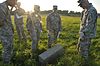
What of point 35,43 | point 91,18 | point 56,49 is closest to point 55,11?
point 35,43

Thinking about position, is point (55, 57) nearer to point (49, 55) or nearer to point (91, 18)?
point (49, 55)

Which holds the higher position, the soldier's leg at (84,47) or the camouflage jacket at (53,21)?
the camouflage jacket at (53,21)

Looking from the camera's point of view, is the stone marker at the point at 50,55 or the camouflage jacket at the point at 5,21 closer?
the camouflage jacket at the point at 5,21

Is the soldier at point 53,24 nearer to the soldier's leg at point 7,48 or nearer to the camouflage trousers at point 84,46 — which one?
the camouflage trousers at point 84,46

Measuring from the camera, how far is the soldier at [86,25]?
1273cm

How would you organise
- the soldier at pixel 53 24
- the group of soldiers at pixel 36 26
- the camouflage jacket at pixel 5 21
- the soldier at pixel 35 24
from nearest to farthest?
the camouflage jacket at pixel 5 21, the group of soldiers at pixel 36 26, the soldier at pixel 35 24, the soldier at pixel 53 24

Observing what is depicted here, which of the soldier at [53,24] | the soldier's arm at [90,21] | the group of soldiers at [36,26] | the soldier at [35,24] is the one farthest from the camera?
the soldier at [53,24]

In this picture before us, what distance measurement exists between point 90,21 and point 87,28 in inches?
11.9

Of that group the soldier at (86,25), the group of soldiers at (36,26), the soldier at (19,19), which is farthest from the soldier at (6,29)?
the soldier at (19,19)

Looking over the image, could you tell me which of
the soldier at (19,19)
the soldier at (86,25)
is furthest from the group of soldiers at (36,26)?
the soldier at (19,19)

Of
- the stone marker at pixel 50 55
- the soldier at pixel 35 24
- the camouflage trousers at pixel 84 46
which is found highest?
the soldier at pixel 35 24

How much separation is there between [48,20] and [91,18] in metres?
4.77

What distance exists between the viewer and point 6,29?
11.8 meters

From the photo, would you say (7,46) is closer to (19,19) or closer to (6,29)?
(6,29)
